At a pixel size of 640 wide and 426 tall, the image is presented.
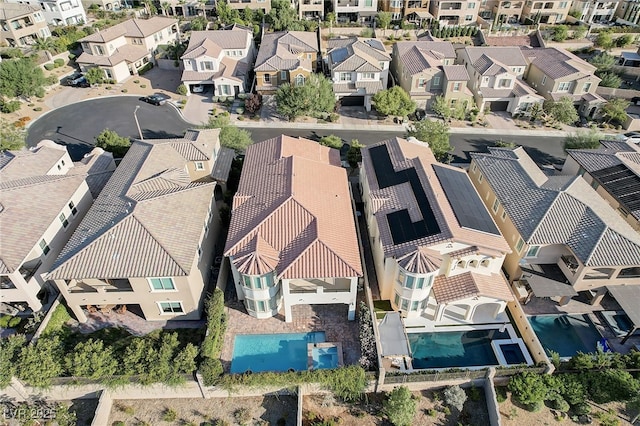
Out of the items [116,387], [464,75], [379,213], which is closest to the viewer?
[116,387]

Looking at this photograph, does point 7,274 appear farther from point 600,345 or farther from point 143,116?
point 600,345

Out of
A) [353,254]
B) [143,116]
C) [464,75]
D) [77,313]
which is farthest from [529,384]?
[143,116]

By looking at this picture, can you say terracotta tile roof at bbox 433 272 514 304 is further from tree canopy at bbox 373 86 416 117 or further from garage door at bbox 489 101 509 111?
garage door at bbox 489 101 509 111

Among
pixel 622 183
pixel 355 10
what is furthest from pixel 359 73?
pixel 622 183

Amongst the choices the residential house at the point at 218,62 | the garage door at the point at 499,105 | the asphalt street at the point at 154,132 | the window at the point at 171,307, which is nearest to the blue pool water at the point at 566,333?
the asphalt street at the point at 154,132

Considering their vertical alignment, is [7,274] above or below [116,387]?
above

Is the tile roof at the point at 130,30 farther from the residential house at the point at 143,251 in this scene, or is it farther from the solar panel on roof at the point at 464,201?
the solar panel on roof at the point at 464,201

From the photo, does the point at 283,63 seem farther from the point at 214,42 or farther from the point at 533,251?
the point at 533,251
